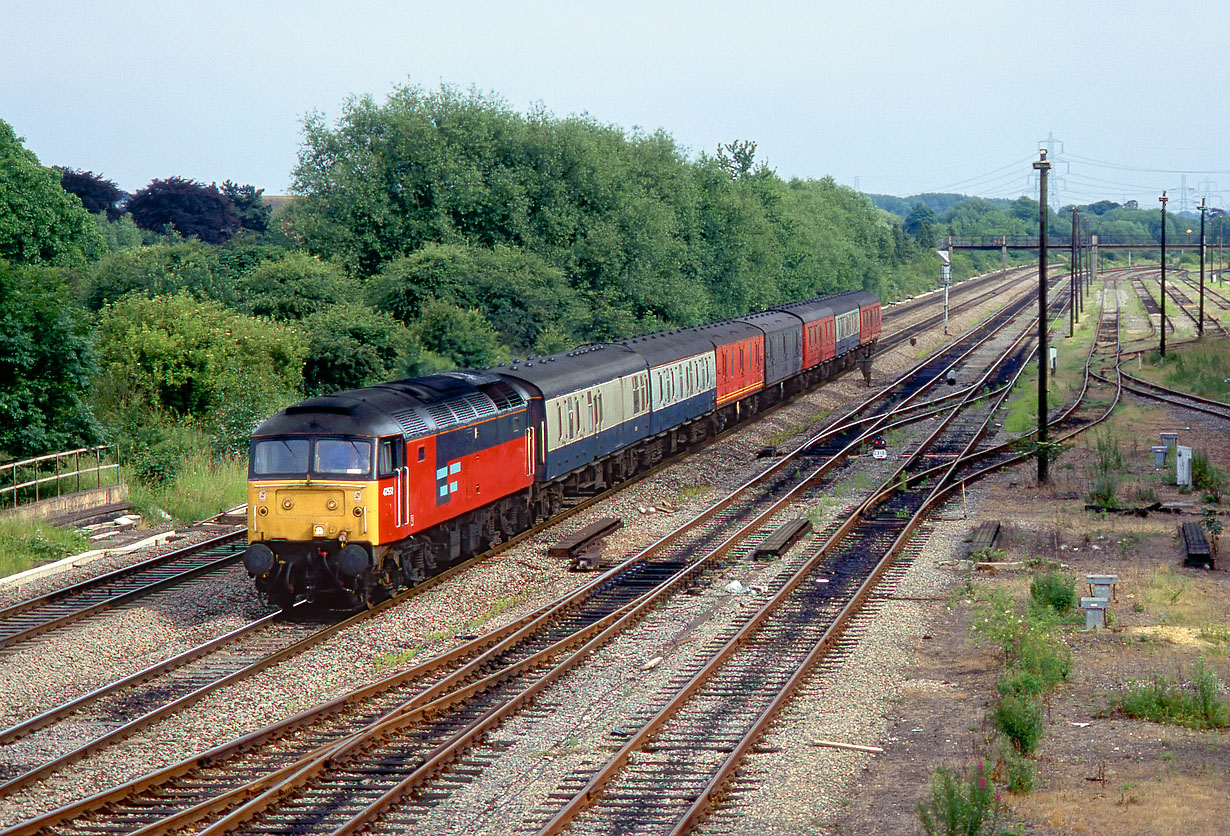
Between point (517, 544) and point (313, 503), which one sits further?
point (517, 544)

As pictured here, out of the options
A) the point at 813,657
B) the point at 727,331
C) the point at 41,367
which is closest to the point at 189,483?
the point at 41,367

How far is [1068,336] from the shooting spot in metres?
74.8

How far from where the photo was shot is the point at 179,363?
3322 cm

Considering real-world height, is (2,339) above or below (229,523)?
above

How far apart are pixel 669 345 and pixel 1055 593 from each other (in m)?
17.4

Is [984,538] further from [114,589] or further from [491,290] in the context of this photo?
[491,290]

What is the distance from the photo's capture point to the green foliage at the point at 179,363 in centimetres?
3241

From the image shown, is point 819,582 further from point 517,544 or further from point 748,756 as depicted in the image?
point 748,756

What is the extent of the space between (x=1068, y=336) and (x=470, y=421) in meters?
60.6

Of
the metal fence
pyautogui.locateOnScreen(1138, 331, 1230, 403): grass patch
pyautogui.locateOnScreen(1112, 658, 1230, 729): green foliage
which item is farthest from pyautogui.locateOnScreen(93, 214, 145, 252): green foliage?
pyautogui.locateOnScreen(1112, 658, 1230, 729): green foliage

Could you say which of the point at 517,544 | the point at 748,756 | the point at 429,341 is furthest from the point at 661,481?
the point at 748,756

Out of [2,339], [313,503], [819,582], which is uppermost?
[2,339]

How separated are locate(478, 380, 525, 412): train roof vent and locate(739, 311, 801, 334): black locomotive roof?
20.0 metres

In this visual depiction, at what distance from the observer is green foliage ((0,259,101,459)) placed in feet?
87.5
